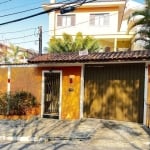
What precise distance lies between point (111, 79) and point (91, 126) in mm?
2782

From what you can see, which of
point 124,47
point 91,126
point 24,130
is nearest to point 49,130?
point 24,130

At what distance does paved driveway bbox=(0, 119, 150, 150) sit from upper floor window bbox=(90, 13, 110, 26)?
1843 centimetres

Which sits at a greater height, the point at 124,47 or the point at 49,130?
the point at 124,47

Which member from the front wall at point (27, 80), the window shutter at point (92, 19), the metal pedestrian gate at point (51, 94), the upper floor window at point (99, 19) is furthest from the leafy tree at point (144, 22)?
the window shutter at point (92, 19)

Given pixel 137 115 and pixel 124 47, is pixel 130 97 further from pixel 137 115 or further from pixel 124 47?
pixel 124 47

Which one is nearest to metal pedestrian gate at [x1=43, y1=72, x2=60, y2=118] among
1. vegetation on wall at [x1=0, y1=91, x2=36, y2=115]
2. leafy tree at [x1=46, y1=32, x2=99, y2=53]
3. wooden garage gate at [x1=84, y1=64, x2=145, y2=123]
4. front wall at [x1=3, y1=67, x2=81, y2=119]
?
front wall at [x1=3, y1=67, x2=81, y2=119]

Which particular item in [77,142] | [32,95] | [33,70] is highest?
[33,70]

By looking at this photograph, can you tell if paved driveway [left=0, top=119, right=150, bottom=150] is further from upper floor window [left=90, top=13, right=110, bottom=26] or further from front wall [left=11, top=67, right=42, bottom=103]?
upper floor window [left=90, top=13, right=110, bottom=26]

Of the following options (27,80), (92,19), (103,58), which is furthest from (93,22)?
(103,58)

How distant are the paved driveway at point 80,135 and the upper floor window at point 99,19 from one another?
1843 centimetres

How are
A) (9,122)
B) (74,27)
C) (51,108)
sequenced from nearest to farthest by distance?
(9,122)
(51,108)
(74,27)

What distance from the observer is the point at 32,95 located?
18094 mm

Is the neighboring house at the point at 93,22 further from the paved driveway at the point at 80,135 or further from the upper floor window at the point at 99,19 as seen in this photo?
the paved driveway at the point at 80,135

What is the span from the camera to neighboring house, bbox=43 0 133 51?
32.2 metres
